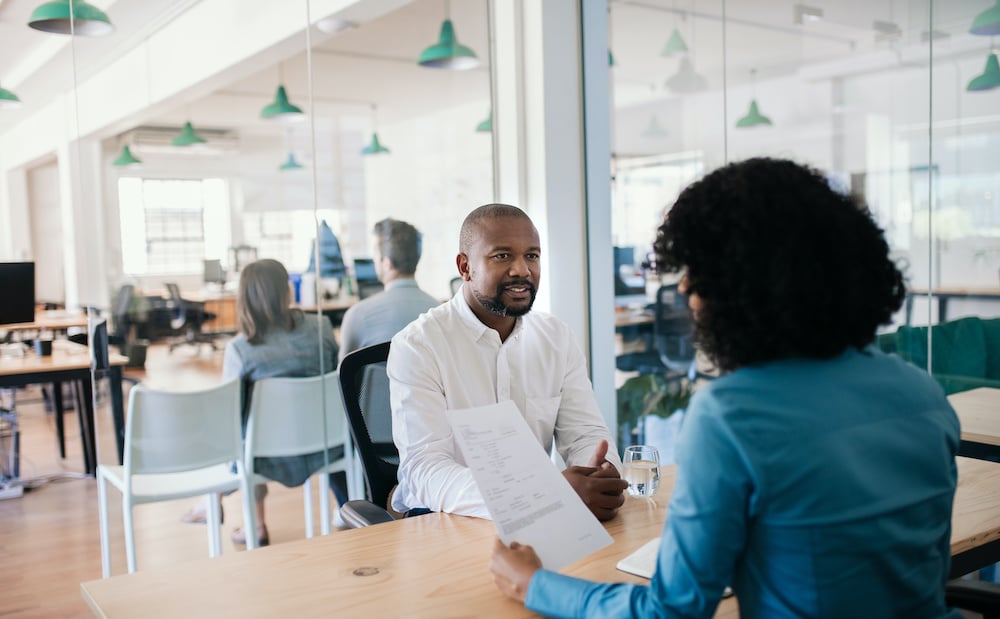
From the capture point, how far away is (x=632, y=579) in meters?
1.28

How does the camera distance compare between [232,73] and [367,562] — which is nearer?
[367,562]

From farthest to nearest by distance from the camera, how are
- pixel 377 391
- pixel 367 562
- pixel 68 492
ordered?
pixel 68 492 → pixel 377 391 → pixel 367 562

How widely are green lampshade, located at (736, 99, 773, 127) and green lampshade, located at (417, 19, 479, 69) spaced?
162cm

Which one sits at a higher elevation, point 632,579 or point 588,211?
point 588,211

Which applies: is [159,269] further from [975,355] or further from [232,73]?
[975,355]

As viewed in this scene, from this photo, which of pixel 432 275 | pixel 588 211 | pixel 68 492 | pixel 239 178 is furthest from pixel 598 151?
pixel 68 492

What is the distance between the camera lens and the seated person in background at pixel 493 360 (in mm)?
1907

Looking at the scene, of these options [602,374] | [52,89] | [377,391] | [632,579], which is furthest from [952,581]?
[52,89]

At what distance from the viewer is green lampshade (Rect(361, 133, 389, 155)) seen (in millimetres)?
3334

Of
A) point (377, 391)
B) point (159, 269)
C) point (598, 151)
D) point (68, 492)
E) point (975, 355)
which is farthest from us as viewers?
point (68, 492)

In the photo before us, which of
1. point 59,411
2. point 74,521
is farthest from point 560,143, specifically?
point 74,521

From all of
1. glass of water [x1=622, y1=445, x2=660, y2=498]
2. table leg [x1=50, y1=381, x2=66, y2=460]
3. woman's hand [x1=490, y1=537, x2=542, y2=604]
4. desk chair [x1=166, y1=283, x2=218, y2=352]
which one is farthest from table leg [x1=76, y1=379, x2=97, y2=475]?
woman's hand [x1=490, y1=537, x2=542, y2=604]

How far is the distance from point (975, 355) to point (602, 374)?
1388 mm

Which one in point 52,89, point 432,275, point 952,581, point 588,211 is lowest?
point 952,581
